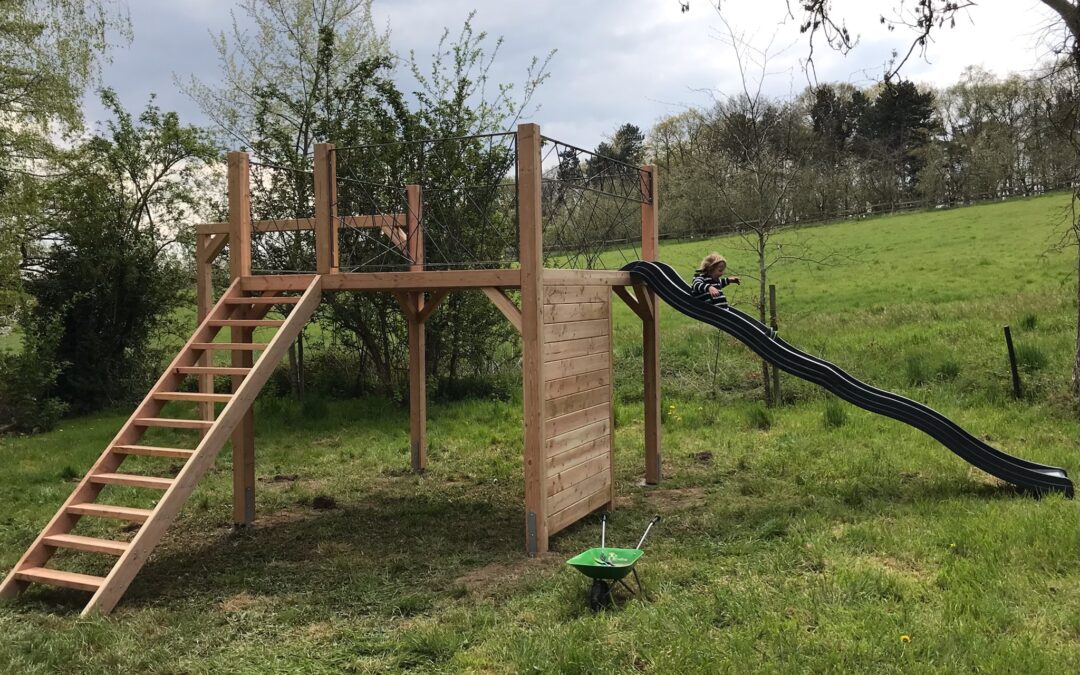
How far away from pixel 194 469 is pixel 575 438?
284cm

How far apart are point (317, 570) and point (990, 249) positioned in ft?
66.9

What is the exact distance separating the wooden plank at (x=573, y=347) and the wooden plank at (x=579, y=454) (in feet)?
2.47

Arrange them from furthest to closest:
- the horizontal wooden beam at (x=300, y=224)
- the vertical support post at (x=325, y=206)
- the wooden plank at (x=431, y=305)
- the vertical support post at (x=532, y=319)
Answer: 1. the wooden plank at (x=431, y=305)
2. the horizontal wooden beam at (x=300, y=224)
3. the vertical support post at (x=325, y=206)
4. the vertical support post at (x=532, y=319)

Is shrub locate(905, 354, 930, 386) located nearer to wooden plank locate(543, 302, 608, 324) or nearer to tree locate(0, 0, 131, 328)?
wooden plank locate(543, 302, 608, 324)

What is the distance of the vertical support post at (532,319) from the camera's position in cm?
577

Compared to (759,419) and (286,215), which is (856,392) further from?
(286,215)

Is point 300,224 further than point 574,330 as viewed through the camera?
Yes

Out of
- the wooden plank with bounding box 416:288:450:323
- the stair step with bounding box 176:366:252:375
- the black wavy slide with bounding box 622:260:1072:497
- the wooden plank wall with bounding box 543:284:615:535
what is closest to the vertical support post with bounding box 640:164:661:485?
Answer: the black wavy slide with bounding box 622:260:1072:497

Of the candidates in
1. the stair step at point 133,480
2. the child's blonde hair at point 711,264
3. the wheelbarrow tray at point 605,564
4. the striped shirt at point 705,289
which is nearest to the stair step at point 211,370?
the stair step at point 133,480

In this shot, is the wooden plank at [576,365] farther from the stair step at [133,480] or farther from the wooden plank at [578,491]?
the stair step at [133,480]

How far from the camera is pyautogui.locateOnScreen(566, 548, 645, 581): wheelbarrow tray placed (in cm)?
436

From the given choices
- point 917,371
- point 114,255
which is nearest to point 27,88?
point 114,255

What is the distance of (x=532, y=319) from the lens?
5.82 m

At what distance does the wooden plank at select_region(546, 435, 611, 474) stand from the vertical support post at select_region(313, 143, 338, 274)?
2.37 m
